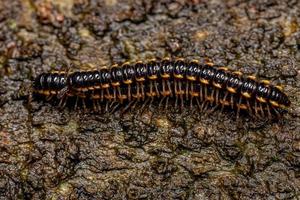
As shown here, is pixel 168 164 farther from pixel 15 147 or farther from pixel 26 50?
pixel 26 50

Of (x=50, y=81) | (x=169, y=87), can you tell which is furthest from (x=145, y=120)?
(x=50, y=81)

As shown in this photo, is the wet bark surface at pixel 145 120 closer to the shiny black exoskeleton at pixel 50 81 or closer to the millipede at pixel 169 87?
the millipede at pixel 169 87

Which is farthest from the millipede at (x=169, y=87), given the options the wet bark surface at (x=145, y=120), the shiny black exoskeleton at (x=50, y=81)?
the wet bark surface at (x=145, y=120)

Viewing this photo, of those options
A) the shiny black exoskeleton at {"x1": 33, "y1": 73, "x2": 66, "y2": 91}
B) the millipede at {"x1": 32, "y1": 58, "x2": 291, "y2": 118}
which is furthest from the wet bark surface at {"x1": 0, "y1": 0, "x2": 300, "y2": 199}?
the shiny black exoskeleton at {"x1": 33, "y1": 73, "x2": 66, "y2": 91}

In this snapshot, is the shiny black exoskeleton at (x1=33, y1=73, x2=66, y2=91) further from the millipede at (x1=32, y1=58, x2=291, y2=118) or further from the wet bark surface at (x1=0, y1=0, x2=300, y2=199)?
the wet bark surface at (x1=0, y1=0, x2=300, y2=199)

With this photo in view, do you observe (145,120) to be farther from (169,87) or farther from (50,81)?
(50,81)

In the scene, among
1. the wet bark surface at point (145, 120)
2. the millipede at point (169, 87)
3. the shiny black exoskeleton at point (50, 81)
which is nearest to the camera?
the wet bark surface at point (145, 120)
